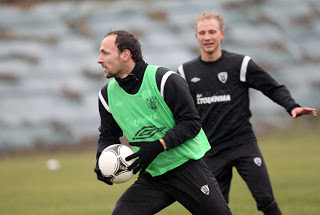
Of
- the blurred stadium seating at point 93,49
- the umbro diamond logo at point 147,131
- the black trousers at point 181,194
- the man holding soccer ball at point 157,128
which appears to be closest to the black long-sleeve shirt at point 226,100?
the man holding soccer ball at point 157,128

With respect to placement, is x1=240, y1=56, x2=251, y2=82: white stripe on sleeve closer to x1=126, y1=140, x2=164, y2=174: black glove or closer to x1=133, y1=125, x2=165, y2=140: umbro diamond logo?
x1=133, y1=125, x2=165, y2=140: umbro diamond logo

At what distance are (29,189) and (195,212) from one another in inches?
291

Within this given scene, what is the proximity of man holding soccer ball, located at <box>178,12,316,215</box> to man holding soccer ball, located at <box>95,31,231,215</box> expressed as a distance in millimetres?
1505

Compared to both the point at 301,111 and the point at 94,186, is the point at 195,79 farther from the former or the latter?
the point at 94,186

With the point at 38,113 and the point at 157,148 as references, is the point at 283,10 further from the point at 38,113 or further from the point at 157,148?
the point at 157,148

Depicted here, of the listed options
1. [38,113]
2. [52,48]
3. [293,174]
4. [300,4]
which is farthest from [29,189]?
[300,4]

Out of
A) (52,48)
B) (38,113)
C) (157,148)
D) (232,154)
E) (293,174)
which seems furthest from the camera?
(52,48)

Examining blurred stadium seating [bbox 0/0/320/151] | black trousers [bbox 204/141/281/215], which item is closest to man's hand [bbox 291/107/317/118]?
black trousers [bbox 204/141/281/215]

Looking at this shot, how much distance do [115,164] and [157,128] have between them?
19.0 inches

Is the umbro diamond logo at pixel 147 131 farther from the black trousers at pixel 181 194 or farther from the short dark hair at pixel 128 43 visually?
the short dark hair at pixel 128 43

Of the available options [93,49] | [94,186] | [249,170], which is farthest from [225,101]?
[93,49]

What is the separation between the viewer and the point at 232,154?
6488 millimetres

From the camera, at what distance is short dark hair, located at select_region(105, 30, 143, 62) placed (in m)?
4.96

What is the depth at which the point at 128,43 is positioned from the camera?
4992 mm
